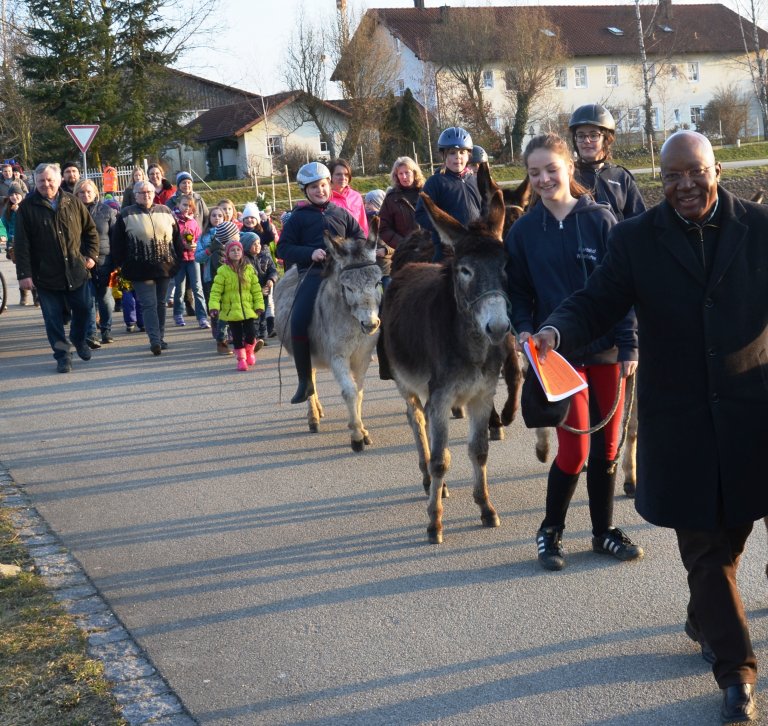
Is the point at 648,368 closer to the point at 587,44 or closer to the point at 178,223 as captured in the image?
the point at 178,223

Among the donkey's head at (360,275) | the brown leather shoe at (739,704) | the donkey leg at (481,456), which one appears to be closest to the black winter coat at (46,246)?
the donkey's head at (360,275)

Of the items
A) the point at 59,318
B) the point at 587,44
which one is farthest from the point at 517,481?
the point at 587,44

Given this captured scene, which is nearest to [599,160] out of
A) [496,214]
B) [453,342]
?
[496,214]

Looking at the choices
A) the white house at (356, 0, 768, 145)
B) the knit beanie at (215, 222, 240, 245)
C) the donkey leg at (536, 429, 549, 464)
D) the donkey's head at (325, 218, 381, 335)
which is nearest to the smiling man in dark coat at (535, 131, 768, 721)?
the donkey leg at (536, 429, 549, 464)

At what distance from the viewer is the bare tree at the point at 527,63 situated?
5675 cm

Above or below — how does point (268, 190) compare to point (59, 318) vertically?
above

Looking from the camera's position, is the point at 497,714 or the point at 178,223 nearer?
the point at 497,714

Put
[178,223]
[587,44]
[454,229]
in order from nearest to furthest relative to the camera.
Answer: [454,229] → [178,223] → [587,44]

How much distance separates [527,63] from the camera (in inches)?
2237

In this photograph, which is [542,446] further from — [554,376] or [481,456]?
[554,376]

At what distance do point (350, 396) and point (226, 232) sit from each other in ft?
21.3

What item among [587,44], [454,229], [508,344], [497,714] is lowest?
[497,714]

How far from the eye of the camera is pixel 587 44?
73875mm

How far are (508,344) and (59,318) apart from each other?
8.49 meters
